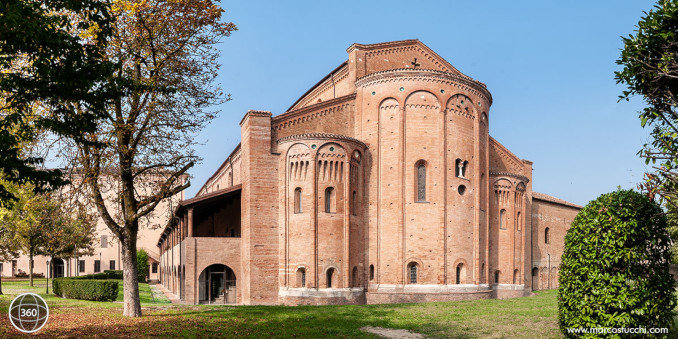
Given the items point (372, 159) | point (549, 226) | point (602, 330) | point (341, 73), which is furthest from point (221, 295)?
point (549, 226)

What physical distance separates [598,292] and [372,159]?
17.6 meters

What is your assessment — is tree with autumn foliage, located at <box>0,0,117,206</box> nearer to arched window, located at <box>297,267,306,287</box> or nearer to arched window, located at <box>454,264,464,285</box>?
arched window, located at <box>297,267,306,287</box>

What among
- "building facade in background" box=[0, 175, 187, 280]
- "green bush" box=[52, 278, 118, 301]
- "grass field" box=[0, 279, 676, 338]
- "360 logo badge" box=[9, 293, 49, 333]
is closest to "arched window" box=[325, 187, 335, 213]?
"grass field" box=[0, 279, 676, 338]

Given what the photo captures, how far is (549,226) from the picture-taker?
40.6 meters

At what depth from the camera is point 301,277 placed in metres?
26.1

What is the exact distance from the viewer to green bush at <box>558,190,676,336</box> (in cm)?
1158

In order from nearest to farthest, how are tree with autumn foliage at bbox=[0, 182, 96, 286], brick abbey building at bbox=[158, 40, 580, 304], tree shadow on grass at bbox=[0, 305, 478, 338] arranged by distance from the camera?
tree shadow on grass at bbox=[0, 305, 478, 338], tree with autumn foliage at bbox=[0, 182, 96, 286], brick abbey building at bbox=[158, 40, 580, 304]

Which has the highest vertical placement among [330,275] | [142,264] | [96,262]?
[330,275]

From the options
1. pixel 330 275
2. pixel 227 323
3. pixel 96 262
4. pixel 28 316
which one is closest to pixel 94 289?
pixel 28 316

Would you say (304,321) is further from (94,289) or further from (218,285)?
(94,289)

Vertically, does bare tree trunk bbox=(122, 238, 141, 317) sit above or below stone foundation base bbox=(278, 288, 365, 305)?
above

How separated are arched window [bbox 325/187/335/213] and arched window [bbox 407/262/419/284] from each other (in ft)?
16.3

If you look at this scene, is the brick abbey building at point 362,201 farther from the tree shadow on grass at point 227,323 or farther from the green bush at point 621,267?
the green bush at point 621,267

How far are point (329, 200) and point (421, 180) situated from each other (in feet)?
Result: 16.8
